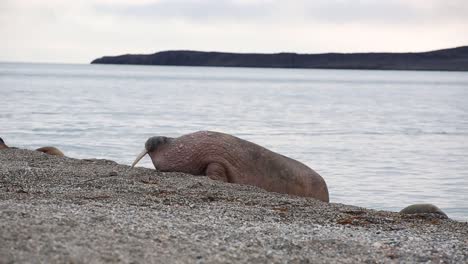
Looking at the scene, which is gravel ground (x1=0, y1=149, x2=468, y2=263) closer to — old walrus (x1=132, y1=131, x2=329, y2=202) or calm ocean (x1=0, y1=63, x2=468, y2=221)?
old walrus (x1=132, y1=131, x2=329, y2=202)

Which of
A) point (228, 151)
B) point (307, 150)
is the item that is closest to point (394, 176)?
point (307, 150)

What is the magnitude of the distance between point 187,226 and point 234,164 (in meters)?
4.58

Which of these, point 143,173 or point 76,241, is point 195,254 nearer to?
point 76,241

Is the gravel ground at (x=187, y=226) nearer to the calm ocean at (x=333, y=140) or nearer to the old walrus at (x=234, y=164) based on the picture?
the old walrus at (x=234, y=164)

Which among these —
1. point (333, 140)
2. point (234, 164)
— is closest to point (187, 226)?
point (234, 164)

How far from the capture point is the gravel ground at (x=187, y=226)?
644 centimetres

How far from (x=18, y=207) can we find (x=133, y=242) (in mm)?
1589

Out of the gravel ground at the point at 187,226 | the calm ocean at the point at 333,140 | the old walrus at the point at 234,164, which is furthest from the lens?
the calm ocean at the point at 333,140

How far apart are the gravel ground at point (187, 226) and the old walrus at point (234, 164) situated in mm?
902

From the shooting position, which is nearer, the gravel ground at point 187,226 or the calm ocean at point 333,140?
the gravel ground at point 187,226

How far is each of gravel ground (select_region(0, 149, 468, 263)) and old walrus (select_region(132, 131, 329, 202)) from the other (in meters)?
0.90

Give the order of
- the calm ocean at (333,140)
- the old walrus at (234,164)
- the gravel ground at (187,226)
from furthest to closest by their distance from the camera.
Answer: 1. the calm ocean at (333,140)
2. the old walrus at (234,164)
3. the gravel ground at (187,226)

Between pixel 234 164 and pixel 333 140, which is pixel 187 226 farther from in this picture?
pixel 333 140

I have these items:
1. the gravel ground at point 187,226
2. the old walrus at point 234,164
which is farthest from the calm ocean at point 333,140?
the gravel ground at point 187,226
